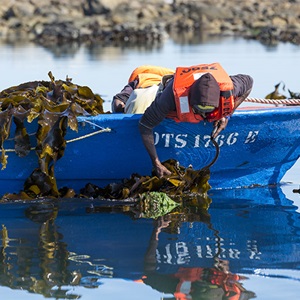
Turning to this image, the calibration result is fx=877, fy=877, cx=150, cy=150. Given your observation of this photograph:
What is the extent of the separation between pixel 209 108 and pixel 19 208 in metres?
1.79

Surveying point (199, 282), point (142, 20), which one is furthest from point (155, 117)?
point (142, 20)

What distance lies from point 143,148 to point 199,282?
243 cm

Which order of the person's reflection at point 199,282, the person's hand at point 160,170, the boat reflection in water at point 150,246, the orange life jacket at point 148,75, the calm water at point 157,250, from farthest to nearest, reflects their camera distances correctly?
the orange life jacket at point 148,75, the person's hand at point 160,170, the boat reflection in water at point 150,246, the calm water at point 157,250, the person's reflection at point 199,282

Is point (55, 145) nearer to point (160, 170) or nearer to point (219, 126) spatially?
point (160, 170)

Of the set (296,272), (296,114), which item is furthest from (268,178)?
(296,272)

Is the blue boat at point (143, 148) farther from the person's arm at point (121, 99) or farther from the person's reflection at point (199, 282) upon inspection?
the person's reflection at point (199, 282)

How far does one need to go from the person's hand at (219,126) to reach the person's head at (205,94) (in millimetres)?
393

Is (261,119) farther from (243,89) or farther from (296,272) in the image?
(296,272)

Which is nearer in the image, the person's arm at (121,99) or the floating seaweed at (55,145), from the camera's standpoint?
the floating seaweed at (55,145)

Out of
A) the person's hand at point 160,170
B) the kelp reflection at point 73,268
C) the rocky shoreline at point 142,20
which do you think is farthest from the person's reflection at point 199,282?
the rocky shoreline at point 142,20

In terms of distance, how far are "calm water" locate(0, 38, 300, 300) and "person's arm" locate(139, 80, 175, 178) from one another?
1.68 feet

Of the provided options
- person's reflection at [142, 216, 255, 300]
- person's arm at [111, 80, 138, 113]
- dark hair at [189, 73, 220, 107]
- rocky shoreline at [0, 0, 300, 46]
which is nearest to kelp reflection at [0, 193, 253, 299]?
person's reflection at [142, 216, 255, 300]

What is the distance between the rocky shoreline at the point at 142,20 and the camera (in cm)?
3575

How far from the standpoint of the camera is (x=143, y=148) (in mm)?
7508
